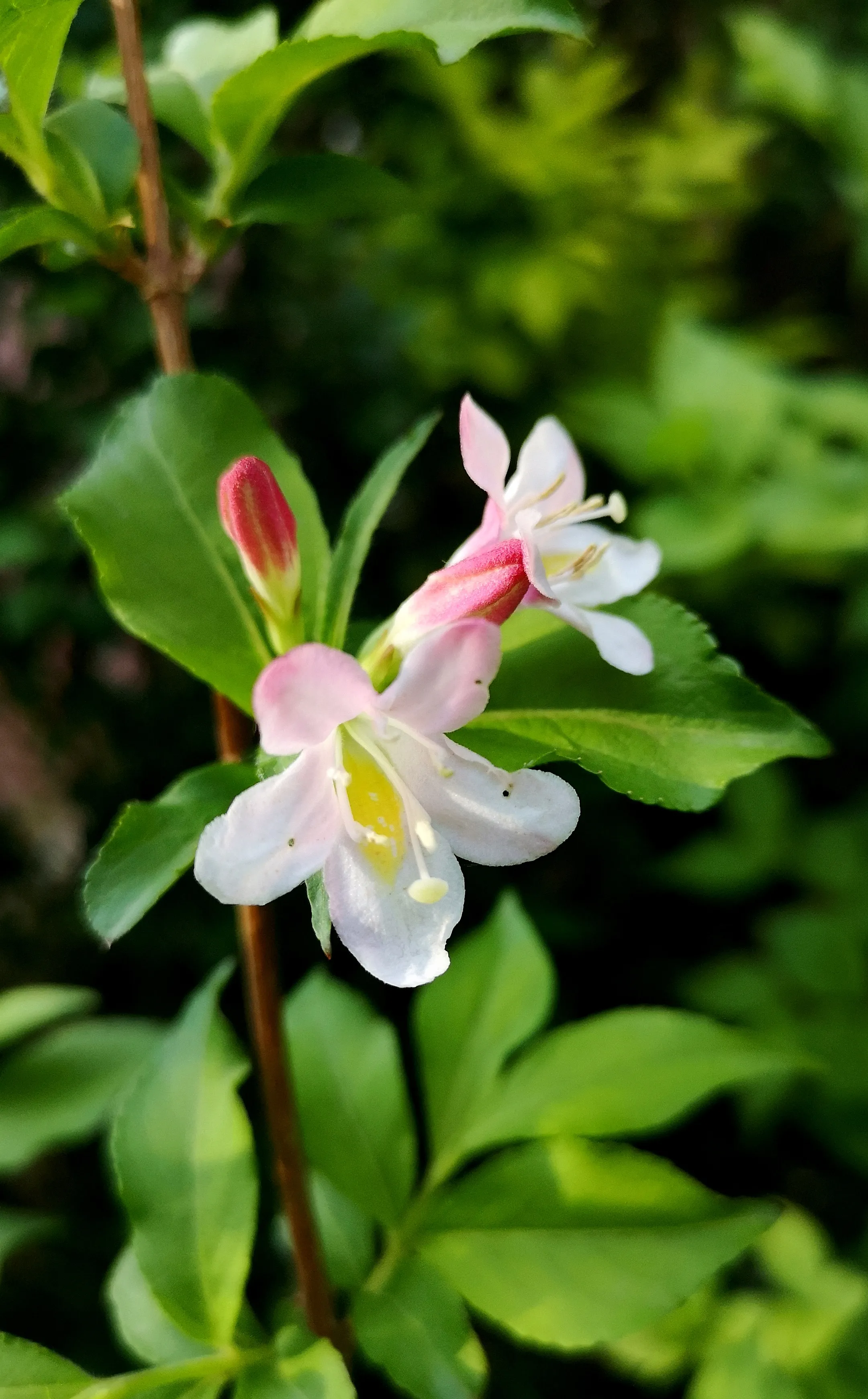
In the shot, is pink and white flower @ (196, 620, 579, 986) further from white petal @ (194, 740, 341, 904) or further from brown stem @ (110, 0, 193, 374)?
brown stem @ (110, 0, 193, 374)

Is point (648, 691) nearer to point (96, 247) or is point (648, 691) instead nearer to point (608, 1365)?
point (96, 247)

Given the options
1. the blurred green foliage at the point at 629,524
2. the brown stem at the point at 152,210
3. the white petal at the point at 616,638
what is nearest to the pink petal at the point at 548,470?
the white petal at the point at 616,638

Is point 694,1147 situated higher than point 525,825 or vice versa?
point 525,825

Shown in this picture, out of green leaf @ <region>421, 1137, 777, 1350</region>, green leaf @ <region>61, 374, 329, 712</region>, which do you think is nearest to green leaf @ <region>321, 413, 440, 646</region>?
green leaf @ <region>61, 374, 329, 712</region>

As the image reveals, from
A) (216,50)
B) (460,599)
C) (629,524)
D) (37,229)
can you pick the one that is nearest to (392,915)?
(460,599)

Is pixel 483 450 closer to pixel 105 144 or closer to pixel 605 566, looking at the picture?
pixel 605 566

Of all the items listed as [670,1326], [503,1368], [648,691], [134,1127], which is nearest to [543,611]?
[648,691]
